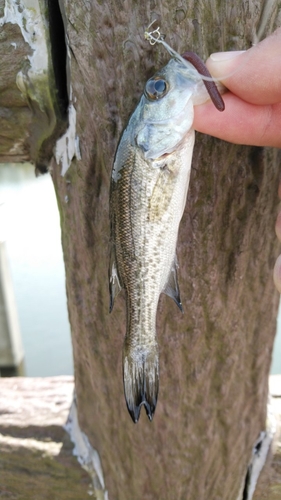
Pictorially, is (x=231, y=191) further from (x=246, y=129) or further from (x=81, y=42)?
(x=81, y=42)

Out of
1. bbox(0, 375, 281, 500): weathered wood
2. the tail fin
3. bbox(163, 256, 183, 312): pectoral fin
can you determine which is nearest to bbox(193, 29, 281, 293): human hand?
bbox(163, 256, 183, 312): pectoral fin

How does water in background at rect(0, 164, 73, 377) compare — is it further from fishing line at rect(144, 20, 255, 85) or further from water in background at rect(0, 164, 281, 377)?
fishing line at rect(144, 20, 255, 85)

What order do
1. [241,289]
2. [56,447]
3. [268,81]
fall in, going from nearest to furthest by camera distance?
[268,81], [241,289], [56,447]

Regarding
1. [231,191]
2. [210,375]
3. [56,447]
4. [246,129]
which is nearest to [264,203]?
[231,191]

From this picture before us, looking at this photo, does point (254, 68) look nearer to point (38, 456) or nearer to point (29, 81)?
point (29, 81)

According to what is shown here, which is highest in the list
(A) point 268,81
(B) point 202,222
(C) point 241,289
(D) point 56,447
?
(A) point 268,81

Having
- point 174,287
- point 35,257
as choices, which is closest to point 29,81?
point 174,287

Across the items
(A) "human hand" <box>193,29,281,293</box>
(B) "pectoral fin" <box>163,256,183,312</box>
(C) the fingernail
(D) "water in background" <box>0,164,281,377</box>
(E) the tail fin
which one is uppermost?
(C) the fingernail
